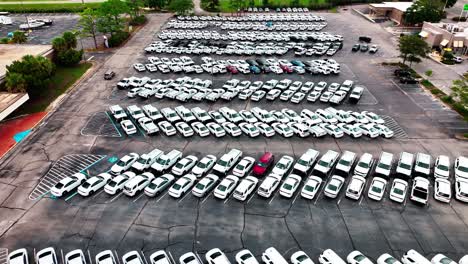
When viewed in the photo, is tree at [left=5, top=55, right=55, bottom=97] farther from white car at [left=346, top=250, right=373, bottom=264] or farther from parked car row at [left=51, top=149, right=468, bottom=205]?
white car at [left=346, top=250, right=373, bottom=264]

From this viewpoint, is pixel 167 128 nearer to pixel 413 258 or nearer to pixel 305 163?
pixel 305 163

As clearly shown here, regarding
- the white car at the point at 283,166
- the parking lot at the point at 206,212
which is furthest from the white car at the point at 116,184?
the white car at the point at 283,166

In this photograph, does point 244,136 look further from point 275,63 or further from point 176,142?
point 275,63

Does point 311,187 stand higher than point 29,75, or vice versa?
point 29,75

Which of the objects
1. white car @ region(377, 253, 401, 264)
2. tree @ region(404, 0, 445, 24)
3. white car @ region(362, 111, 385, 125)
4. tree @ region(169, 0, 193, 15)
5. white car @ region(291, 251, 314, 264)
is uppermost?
tree @ region(404, 0, 445, 24)

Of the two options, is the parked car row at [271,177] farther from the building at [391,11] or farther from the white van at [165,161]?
the building at [391,11]

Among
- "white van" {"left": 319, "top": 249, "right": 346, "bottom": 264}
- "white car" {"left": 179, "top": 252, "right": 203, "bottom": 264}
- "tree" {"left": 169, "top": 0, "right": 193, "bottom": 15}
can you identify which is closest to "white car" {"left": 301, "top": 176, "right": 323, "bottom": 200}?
"white van" {"left": 319, "top": 249, "right": 346, "bottom": 264}

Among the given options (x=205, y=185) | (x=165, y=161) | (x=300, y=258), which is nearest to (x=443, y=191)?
(x=300, y=258)
